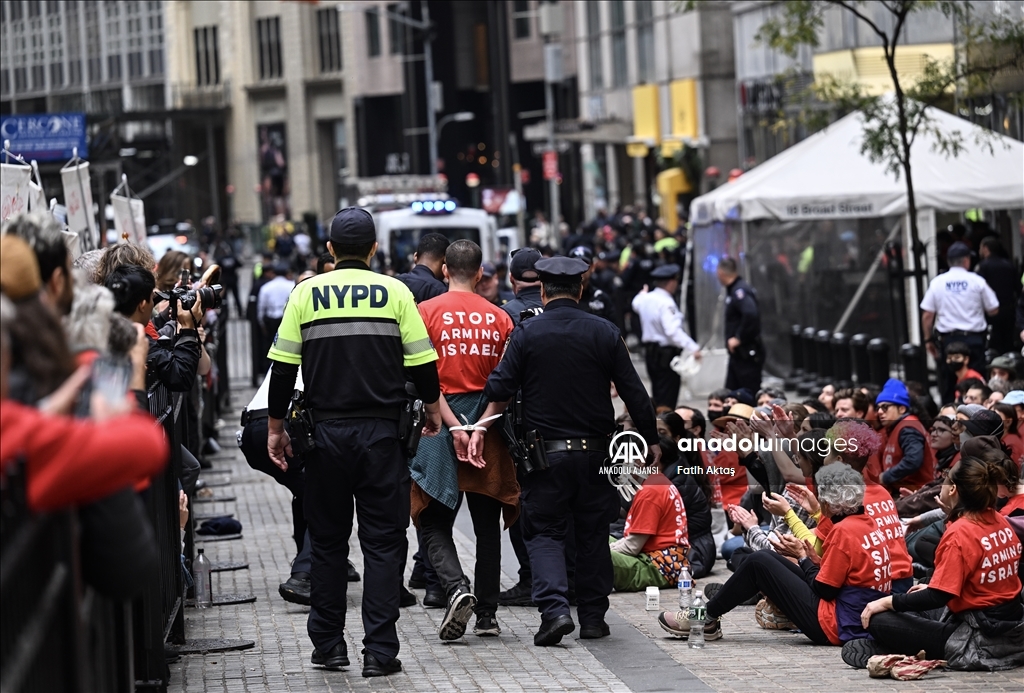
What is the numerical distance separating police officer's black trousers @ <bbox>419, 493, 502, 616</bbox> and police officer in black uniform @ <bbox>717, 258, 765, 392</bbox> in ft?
31.2

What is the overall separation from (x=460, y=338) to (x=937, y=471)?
332 centimetres

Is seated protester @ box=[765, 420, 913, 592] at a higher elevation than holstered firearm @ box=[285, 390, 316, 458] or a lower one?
lower

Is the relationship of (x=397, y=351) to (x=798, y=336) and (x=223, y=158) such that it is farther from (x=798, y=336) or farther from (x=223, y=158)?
(x=223, y=158)

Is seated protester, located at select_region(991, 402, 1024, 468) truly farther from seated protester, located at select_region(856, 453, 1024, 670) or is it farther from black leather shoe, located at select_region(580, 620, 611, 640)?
black leather shoe, located at select_region(580, 620, 611, 640)

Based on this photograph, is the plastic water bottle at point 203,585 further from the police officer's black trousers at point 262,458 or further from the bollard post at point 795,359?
the bollard post at point 795,359

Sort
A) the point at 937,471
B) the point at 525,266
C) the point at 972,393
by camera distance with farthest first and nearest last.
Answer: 1. the point at 972,393
2. the point at 937,471
3. the point at 525,266

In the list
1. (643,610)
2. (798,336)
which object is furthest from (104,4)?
(643,610)

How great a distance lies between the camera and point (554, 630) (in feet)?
27.6

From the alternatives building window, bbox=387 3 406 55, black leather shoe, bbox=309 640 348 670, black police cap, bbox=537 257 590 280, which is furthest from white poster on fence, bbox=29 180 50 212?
building window, bbox=387 3 406 55

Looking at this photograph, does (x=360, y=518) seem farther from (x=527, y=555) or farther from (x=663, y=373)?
(x=663, y=373)

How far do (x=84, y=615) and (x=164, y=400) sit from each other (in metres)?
3.59

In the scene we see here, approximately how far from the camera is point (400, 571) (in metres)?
8.16

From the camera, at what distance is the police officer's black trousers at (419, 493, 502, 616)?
28.8 ft

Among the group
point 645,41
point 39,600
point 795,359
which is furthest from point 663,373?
point 645,41
